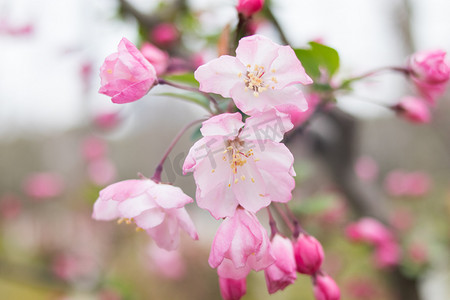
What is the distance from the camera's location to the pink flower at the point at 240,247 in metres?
0.48

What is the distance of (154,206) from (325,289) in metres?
0.36

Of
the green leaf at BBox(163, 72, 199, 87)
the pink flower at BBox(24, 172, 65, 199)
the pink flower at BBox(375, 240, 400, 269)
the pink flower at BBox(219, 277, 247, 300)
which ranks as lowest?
the pink flower at BBox(24, 172, 65, 199)

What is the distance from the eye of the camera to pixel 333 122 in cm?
142

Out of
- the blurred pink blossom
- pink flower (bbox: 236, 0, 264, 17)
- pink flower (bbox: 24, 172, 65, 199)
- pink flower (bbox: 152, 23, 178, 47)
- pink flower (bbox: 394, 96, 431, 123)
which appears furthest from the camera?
pink flower (bbox: 24, 172, 65, 199)

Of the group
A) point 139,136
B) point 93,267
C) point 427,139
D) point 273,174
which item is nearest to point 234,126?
point 273,174

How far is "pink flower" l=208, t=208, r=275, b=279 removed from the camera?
1.58 ft

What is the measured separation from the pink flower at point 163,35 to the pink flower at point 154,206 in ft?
2.46

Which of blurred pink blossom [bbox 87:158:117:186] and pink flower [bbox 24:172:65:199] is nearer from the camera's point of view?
blurred pink blossom [bbox 87:158:117:186]

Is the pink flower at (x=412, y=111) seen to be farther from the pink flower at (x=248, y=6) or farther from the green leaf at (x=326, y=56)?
the pink flower at (x=248, y=6)

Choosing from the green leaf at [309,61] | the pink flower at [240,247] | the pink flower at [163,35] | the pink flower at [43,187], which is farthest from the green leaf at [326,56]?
the pink flower at [43,187]

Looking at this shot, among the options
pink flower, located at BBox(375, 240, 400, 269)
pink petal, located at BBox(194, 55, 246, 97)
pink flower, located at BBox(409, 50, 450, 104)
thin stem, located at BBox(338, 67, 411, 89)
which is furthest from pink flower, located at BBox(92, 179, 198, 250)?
pink flower, located at BBox(375, 240, 400, 269)

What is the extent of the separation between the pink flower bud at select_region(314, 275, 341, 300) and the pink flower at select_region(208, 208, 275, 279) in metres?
0.18

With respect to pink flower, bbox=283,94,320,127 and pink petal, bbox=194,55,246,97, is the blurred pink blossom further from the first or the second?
pink petal, bbox=194,55,246,97

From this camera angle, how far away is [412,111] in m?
0.85
